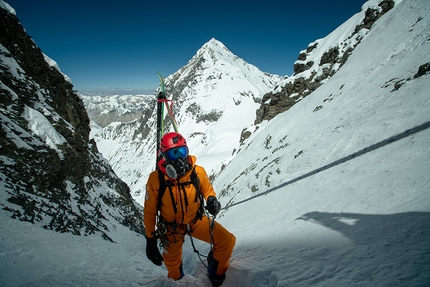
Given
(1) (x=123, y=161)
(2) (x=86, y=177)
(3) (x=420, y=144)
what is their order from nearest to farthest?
1. (3) (x=420, y=144)
2. (2) (x=86, y=177)
3. (1) (x=123, y=161)

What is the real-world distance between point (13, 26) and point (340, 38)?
31842mm

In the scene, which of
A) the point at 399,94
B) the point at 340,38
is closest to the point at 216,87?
the point at 340,38

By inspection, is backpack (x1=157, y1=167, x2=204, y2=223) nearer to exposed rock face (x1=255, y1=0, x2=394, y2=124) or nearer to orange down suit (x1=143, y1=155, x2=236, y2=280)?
orange down suit (x1=143, y1=155, x2=236, y2=280)

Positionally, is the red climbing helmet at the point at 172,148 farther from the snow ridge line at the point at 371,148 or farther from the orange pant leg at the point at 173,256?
the snow ridge line at the point at 371,148

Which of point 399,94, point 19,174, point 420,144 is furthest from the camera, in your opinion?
point 399,94

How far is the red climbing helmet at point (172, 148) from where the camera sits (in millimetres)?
3416

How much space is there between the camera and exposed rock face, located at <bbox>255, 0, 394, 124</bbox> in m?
23.5

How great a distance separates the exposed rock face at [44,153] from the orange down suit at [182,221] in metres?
4.49

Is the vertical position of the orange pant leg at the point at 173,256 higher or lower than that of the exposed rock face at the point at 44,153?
lower

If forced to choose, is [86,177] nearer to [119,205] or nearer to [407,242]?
[119,205]

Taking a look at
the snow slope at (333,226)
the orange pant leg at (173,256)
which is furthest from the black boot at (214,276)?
the orange pant leg at (173,256)

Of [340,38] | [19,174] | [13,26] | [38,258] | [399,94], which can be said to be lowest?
[38,258]

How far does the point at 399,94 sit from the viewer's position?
8578 mm

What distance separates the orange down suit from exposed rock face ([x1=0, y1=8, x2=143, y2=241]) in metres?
4.49
